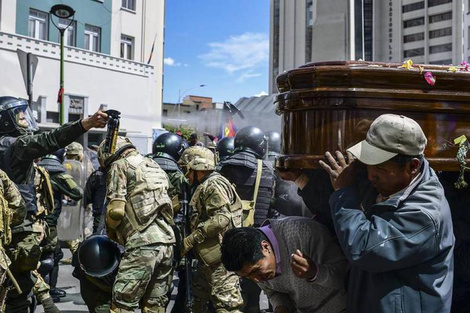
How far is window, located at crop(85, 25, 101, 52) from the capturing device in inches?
909

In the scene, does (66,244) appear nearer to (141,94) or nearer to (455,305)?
(455,305)

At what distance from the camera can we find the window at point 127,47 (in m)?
24.7

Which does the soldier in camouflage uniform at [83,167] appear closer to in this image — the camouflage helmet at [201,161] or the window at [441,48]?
the camouflage helmet at [201,161]

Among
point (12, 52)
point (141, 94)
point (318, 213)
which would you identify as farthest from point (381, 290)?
point (141, 94)

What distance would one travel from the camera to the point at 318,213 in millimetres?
2707

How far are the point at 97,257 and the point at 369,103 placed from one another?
2810mm

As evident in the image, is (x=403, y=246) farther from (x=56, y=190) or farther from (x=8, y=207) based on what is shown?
(x=56, y=190)

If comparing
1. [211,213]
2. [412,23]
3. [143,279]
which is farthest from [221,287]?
[412,23]

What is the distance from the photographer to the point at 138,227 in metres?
4.26

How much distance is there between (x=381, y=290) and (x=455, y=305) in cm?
100

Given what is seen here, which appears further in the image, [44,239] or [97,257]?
[44,239]

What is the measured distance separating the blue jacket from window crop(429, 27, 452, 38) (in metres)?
67.9

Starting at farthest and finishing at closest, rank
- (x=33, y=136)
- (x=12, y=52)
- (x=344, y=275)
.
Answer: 1. (x=12, y=52)
2. (x=33, y=136)
3. (x=344, y=275)

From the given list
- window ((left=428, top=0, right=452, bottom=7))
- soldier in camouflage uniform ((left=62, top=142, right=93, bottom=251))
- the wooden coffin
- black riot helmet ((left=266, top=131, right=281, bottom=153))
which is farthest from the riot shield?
window ((left=428, top=0, right=452, bottom=7))
